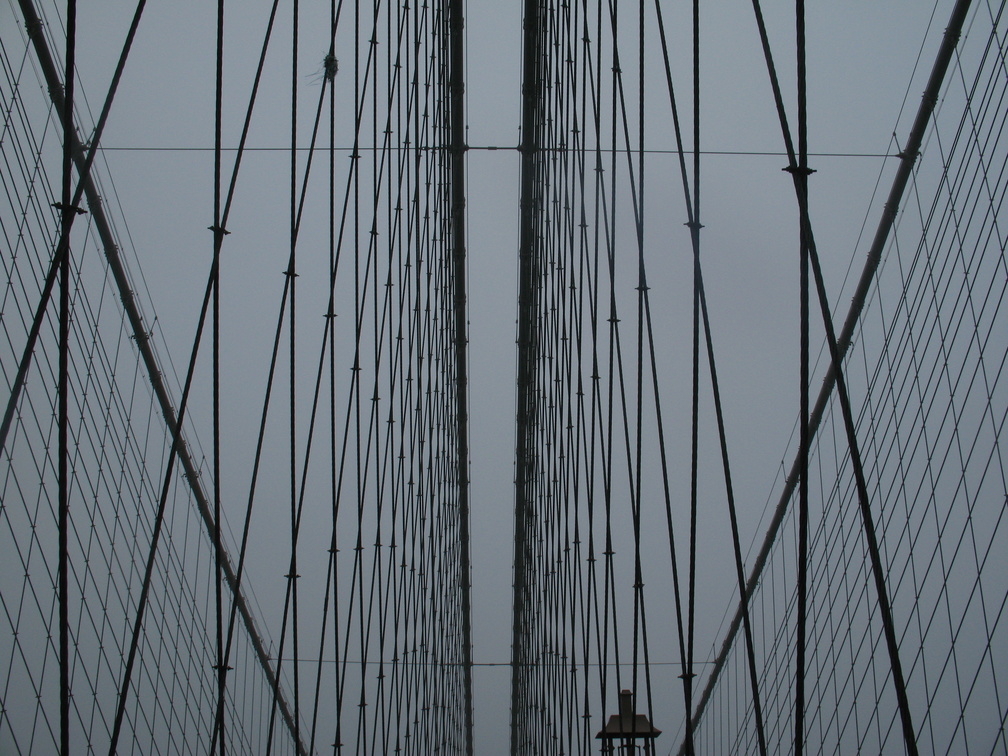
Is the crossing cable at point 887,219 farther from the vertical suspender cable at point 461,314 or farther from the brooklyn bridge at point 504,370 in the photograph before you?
the vertical suspender cable at point 461,314

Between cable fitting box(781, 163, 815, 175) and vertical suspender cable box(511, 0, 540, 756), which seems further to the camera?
vertical suspender cable box(511, 0, 540, 756)

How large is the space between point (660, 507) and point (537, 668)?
5088 millimetres

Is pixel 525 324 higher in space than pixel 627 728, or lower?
higher

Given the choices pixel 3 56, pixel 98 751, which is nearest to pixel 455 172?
pixel 3 56

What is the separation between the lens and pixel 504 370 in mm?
17906

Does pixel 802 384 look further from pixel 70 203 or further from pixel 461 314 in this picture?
pixel 461 314

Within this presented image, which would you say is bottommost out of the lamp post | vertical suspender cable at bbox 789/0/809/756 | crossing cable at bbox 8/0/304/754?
the lamp post

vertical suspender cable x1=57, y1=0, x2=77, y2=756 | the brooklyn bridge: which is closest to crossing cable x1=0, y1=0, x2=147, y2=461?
vertical suspender cable x1=57, y1=0, x2=77, y2=756

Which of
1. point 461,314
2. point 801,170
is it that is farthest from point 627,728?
point 461,314

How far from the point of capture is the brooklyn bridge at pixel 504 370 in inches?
426

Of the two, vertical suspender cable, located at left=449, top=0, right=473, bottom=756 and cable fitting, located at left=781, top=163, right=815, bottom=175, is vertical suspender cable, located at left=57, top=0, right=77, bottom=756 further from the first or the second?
vertical suspender cable, located at left=449, top=0, right=473, bottom=756

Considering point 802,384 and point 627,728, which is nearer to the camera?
point 802,384

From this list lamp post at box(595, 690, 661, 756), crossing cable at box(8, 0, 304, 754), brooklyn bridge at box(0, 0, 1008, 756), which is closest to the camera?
lamp post at box(595, 690, 661, 756)

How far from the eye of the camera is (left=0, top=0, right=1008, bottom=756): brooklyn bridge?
10828 millimetres
